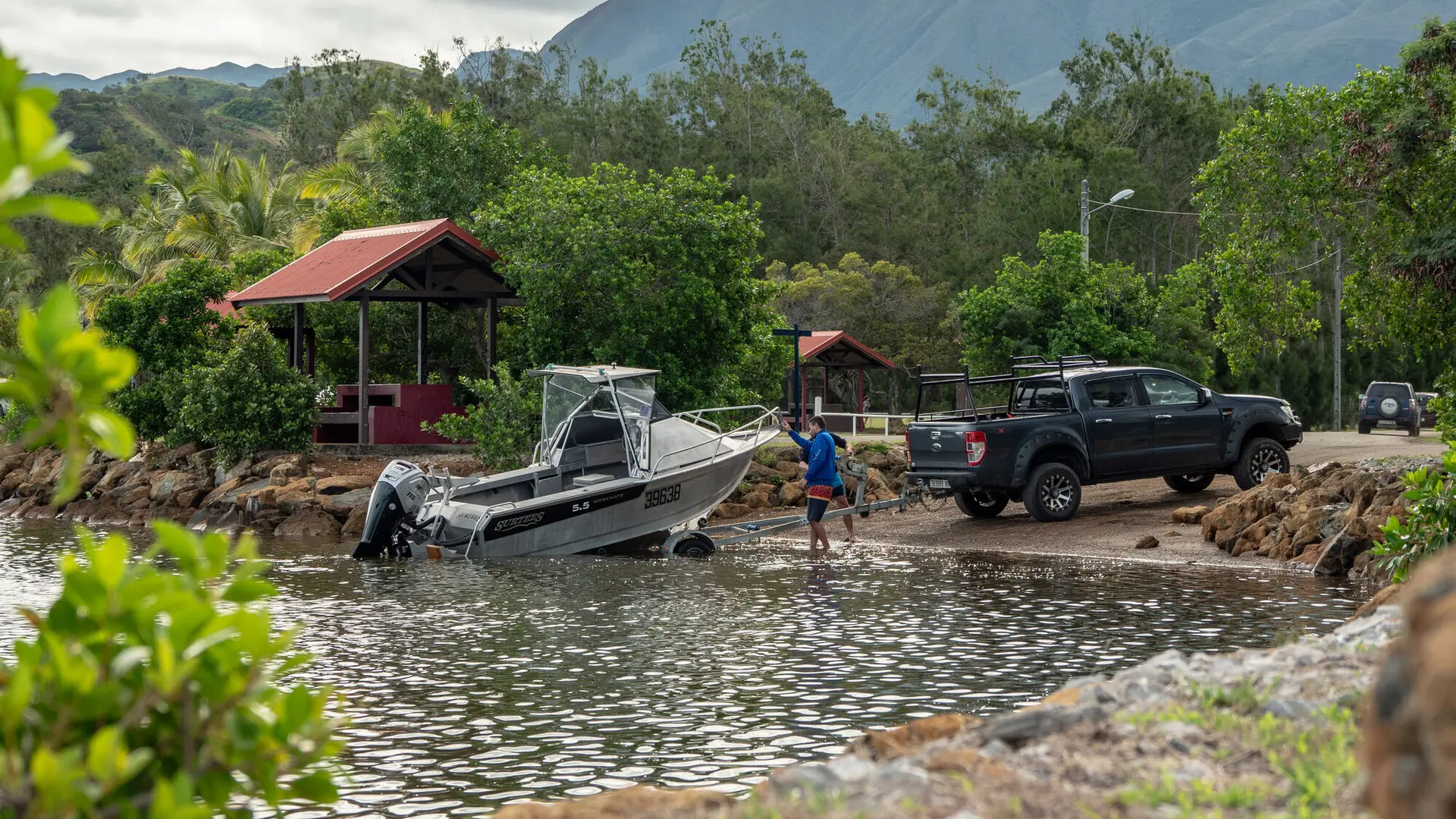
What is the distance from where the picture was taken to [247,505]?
1052 inches

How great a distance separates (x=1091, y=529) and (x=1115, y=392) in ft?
6.75

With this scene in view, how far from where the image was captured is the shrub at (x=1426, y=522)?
11.6 m

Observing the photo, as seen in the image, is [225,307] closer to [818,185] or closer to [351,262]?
[351,262]

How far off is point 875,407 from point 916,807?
182 feet

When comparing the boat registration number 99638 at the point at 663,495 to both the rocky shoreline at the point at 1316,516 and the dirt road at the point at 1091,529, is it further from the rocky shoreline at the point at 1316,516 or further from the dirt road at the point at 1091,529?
the rocky shoreline at the point at 1316,516

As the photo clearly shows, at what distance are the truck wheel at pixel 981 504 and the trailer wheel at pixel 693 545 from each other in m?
4.25

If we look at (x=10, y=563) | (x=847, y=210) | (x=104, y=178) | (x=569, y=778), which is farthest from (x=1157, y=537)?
(x=104, y=178)

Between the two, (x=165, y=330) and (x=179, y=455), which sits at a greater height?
(x=165, y=330)

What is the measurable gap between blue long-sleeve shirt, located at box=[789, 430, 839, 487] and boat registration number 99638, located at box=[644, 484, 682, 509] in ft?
6.86

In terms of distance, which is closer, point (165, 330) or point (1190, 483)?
point (1190, 483)

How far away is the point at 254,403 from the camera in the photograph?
2870 centimetres

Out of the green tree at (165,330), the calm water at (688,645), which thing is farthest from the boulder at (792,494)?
the green tree at (165,330)

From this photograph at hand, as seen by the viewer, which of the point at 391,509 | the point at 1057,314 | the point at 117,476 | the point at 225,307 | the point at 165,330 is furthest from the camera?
the point at 225,307

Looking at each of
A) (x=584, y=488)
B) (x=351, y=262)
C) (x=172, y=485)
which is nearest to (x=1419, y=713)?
(x=584, y=488)
